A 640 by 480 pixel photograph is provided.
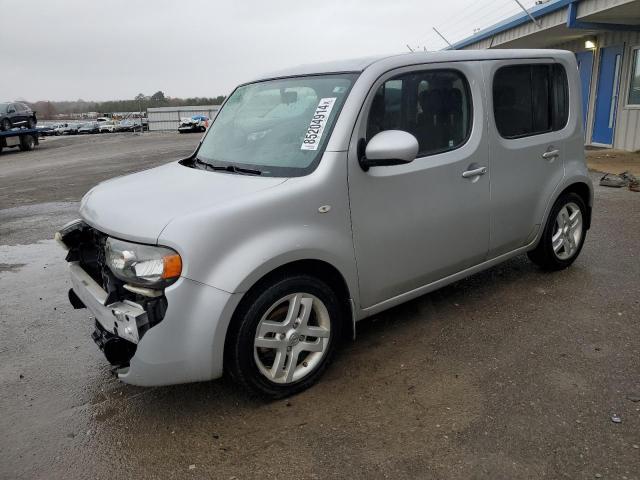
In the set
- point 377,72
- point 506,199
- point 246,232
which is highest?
point 377,72

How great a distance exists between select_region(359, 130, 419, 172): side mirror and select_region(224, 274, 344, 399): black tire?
774mm

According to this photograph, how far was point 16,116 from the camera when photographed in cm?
2281

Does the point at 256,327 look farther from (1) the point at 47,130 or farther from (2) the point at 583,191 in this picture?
(1) the point at 47,130

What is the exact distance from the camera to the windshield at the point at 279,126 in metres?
3.09

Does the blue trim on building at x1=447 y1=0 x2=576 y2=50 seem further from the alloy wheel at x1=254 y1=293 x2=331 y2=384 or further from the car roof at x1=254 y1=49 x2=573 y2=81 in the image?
the alloy wheel at x1=254 y1=293 x2=331 y2=384

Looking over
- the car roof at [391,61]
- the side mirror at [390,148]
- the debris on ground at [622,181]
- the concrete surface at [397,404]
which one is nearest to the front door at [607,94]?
the debris on ground at [622,181]

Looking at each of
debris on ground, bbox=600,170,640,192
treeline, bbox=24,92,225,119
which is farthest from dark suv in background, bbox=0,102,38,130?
treeline, bbox=24,92,225,119

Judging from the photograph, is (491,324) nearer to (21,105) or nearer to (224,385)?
(224,385)

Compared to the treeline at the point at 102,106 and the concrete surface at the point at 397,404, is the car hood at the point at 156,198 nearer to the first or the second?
the concrete surface at the point at 397,404

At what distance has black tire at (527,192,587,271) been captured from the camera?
14.7ft

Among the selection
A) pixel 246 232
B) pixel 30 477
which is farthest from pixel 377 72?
pixel 30 477

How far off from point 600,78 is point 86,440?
15.4 metres

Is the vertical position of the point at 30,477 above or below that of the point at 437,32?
below

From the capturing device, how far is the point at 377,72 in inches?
125
